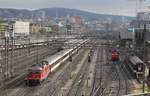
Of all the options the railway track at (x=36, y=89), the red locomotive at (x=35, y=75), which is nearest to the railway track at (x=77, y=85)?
the railway track at (x=36, y=89)

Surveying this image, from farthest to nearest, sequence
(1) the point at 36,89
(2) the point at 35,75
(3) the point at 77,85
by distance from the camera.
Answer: (3) the point at 77,85 < (2) the point at 35,75 < (1) the point at 36,89

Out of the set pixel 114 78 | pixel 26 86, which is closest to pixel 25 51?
pixel 114 78

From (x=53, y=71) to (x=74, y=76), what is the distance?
4441 millimetres

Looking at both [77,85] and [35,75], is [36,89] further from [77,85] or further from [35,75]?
[77,85]

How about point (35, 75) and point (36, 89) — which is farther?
point (35, 75)

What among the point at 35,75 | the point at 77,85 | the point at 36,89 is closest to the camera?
the point at 36,89

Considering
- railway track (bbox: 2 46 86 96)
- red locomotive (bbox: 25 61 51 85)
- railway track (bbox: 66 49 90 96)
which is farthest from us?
red locomotive (bbox: 25 61 51 85)

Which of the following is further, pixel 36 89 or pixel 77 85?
pixel 77 85

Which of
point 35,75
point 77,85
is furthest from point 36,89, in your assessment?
point 77,85

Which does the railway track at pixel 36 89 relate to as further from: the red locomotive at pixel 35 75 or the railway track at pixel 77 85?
the railway track at pixel 77 85

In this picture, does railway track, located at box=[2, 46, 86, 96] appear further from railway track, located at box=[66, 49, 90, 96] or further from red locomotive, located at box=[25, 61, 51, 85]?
railway track, located at box=[66, 49, 90, 96]

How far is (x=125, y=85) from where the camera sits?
4238cm

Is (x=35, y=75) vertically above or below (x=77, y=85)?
above

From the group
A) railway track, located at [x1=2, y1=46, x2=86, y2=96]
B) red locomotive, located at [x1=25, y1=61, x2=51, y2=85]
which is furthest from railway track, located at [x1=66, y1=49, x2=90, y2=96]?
red locomotive, located at [x1=25, y1=61, x2=51, y2=85]
